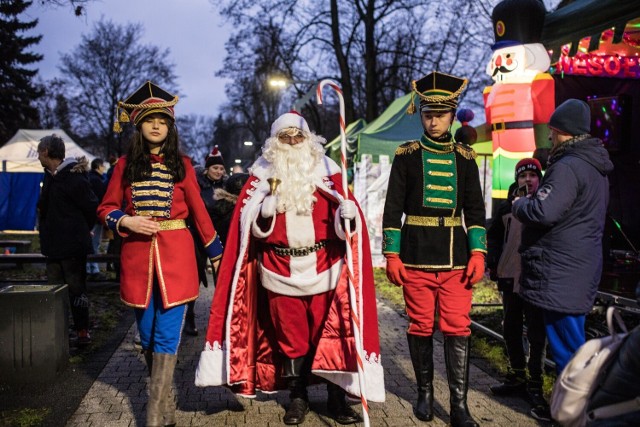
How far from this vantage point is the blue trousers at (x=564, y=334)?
3.83 metres

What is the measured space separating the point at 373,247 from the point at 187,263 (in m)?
8.32

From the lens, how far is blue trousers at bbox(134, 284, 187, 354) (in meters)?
3.68

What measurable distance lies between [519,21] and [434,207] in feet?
14.2

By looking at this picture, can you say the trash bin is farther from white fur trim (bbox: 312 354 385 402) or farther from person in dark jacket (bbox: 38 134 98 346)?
white fur trim (bbox: 312 354 385 402)

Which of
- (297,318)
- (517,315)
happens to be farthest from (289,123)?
(517,315)

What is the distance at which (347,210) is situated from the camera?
149 inches

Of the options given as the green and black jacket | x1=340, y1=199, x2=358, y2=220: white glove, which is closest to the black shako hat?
the green and black jacket

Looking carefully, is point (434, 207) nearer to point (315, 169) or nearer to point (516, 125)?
point (315, 169)

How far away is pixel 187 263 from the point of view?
3.82 m

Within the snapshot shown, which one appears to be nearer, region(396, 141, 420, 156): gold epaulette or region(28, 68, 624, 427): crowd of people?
region(28, 68, 624, 427): crowd of people

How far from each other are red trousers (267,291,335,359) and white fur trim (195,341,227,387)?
41cm

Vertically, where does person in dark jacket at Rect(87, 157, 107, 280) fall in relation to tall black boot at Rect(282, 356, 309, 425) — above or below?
above

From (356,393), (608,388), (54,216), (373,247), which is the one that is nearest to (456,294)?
(356,393)

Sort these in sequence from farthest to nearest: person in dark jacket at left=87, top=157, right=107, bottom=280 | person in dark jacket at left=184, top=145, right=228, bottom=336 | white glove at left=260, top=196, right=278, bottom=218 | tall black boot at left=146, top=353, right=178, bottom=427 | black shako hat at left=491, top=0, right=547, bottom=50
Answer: person in dark jacket at left=87, top=157, right=107, bottom=280 → black shako hat at left=491, top=0, right=547, bottom=50 → person in dark jacket at left=184, top=145, right=228, bottom=336 → white glove at left=260, top=196, right=278, bottom=218 → tall black boot at left=146, top=353, right=178, bottom=427
